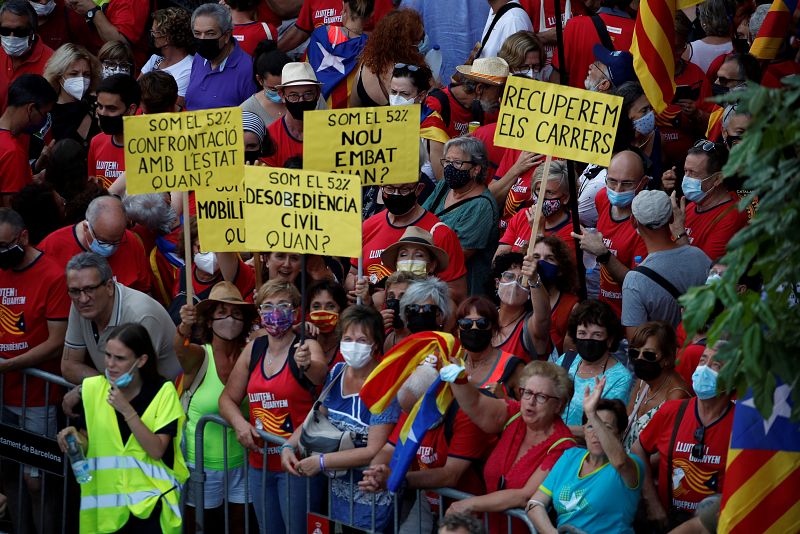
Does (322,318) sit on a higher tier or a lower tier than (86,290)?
lower

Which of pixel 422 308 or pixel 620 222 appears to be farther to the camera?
pixel 620 222

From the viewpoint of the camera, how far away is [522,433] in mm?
7621

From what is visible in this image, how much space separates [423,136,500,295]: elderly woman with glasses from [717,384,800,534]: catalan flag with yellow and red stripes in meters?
3.79

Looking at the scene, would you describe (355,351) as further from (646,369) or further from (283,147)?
(283,147)

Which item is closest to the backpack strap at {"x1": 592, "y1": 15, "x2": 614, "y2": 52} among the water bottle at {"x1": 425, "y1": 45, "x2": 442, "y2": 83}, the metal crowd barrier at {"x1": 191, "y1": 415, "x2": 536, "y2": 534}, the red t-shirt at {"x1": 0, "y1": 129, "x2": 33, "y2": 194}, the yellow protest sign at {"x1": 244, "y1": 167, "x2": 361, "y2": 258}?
the water bottle at {"x1": 425, "y1": 45, "x2": 442, "y2": 83}

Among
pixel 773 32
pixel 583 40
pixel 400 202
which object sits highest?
pixel 773 32

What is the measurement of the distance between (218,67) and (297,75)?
68.8 inches

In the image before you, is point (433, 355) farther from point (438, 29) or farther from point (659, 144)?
Result: point (438, 29)

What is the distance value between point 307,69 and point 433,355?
420cm

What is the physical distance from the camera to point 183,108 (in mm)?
13062

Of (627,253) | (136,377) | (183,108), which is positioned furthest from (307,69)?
(136,377)

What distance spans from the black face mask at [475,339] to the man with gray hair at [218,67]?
504cm

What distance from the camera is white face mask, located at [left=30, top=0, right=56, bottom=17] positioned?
14336 mm

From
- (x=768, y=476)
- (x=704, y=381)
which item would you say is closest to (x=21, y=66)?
(x=704, y=381)
